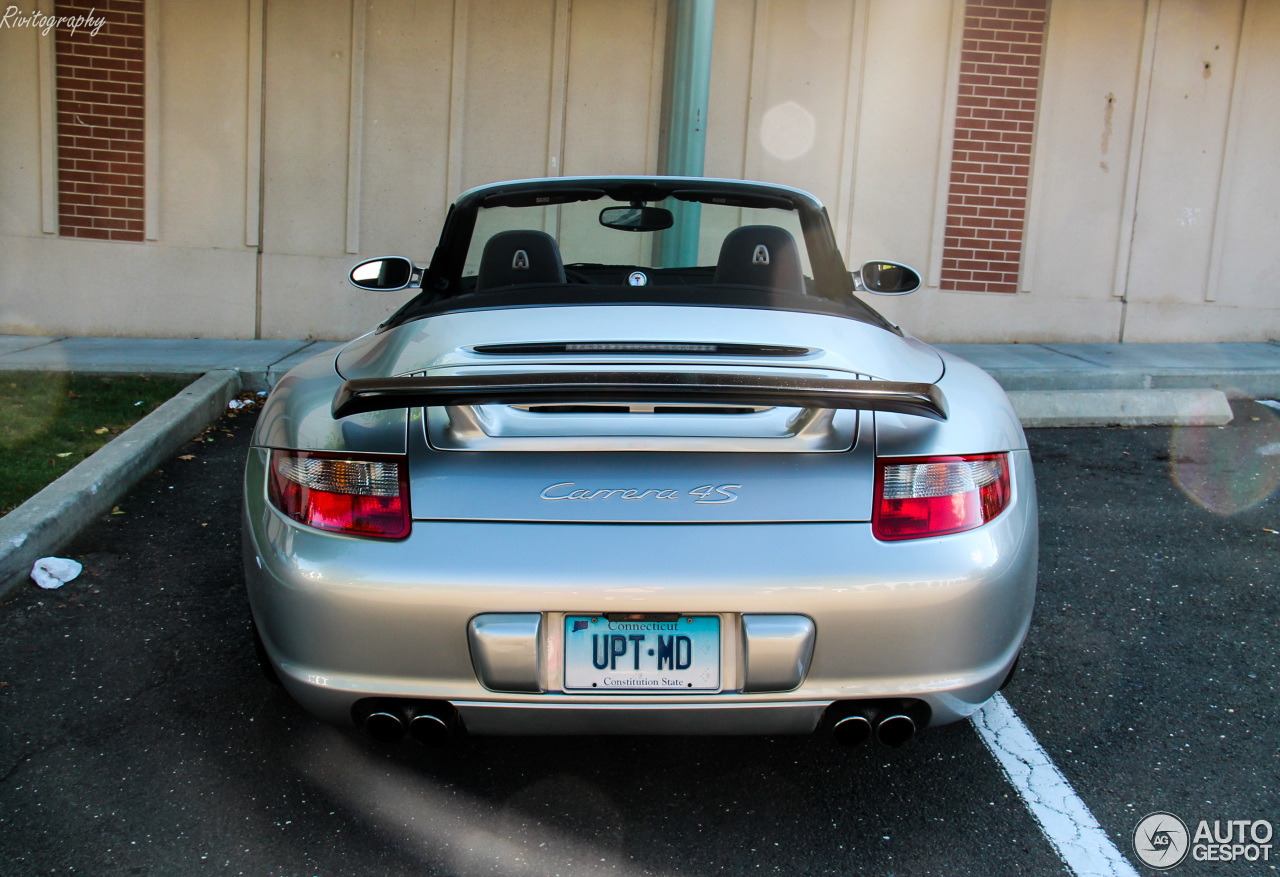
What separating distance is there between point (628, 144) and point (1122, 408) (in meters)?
4.61

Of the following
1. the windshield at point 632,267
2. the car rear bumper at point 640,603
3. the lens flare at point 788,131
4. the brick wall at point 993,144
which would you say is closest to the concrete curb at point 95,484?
the windshield at point 632,267

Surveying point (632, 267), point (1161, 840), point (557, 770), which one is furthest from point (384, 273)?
point (1161, 840)

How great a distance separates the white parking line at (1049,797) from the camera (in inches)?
90.4

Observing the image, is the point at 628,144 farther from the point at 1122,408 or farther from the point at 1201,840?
the point at 1201,840

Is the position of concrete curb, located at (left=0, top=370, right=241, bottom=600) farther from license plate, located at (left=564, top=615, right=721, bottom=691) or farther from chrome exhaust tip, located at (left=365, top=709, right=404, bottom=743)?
license plate, located at (left=564, top=615, right=721, bottom=691)

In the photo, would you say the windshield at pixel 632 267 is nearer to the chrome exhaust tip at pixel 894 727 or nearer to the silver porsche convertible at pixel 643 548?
the silver porsche convertible at pixel 643 548

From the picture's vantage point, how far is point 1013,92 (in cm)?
932

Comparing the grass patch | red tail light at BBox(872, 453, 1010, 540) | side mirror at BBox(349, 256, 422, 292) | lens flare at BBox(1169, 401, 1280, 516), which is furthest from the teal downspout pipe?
red tail light at BBox(872, 453, 1010, 540)

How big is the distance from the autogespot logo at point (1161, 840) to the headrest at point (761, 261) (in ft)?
5.47

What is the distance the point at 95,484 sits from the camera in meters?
4.43

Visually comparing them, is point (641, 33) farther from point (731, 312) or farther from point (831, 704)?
point (831, 704)

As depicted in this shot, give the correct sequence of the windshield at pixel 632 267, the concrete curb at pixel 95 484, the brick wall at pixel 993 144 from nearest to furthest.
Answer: the windshield at pixel 632 267 < the concrete curb at pixel 95 484 < the brick wall at pixel 993 144

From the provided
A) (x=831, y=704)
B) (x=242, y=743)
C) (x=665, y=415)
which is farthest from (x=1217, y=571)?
(x=242, y=743)

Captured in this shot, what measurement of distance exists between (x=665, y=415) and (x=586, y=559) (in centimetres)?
35
